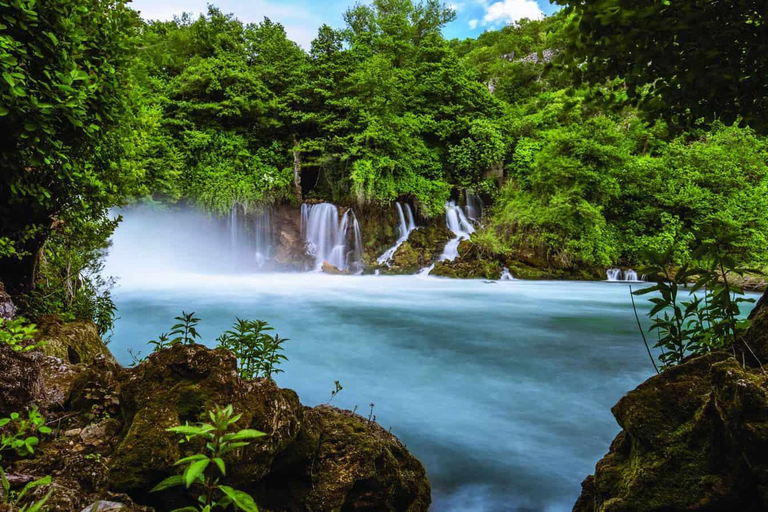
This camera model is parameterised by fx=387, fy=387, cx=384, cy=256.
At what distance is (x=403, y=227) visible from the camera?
17.8 meters

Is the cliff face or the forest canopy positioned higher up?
the forest canopy

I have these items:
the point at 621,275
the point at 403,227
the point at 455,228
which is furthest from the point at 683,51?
the point at 455,228

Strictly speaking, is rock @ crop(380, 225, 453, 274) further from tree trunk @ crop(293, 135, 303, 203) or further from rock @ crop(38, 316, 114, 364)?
rock @ crop(38, 316, 114, 364)

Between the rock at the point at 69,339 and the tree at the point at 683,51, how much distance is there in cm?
470

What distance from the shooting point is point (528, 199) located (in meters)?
17.2

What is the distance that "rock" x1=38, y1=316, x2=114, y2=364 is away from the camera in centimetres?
352

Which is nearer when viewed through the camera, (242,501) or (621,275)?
(242,501)

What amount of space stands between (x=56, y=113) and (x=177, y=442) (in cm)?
262

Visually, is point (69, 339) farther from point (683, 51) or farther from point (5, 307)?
point (683, 51)

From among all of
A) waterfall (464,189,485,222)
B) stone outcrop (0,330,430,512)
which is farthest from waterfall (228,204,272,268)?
stone outcrop (0,330,430,512)

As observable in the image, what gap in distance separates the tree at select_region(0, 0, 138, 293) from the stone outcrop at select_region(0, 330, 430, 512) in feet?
4.86

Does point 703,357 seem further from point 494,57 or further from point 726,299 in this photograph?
point 494,57

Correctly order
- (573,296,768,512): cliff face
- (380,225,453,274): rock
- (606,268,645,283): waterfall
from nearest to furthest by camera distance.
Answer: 1. (573,296,768,512): cliff face
2. (606,268,645,283): waterfall
3. (380,225,453,274): rock

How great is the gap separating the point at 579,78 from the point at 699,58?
68 cm
